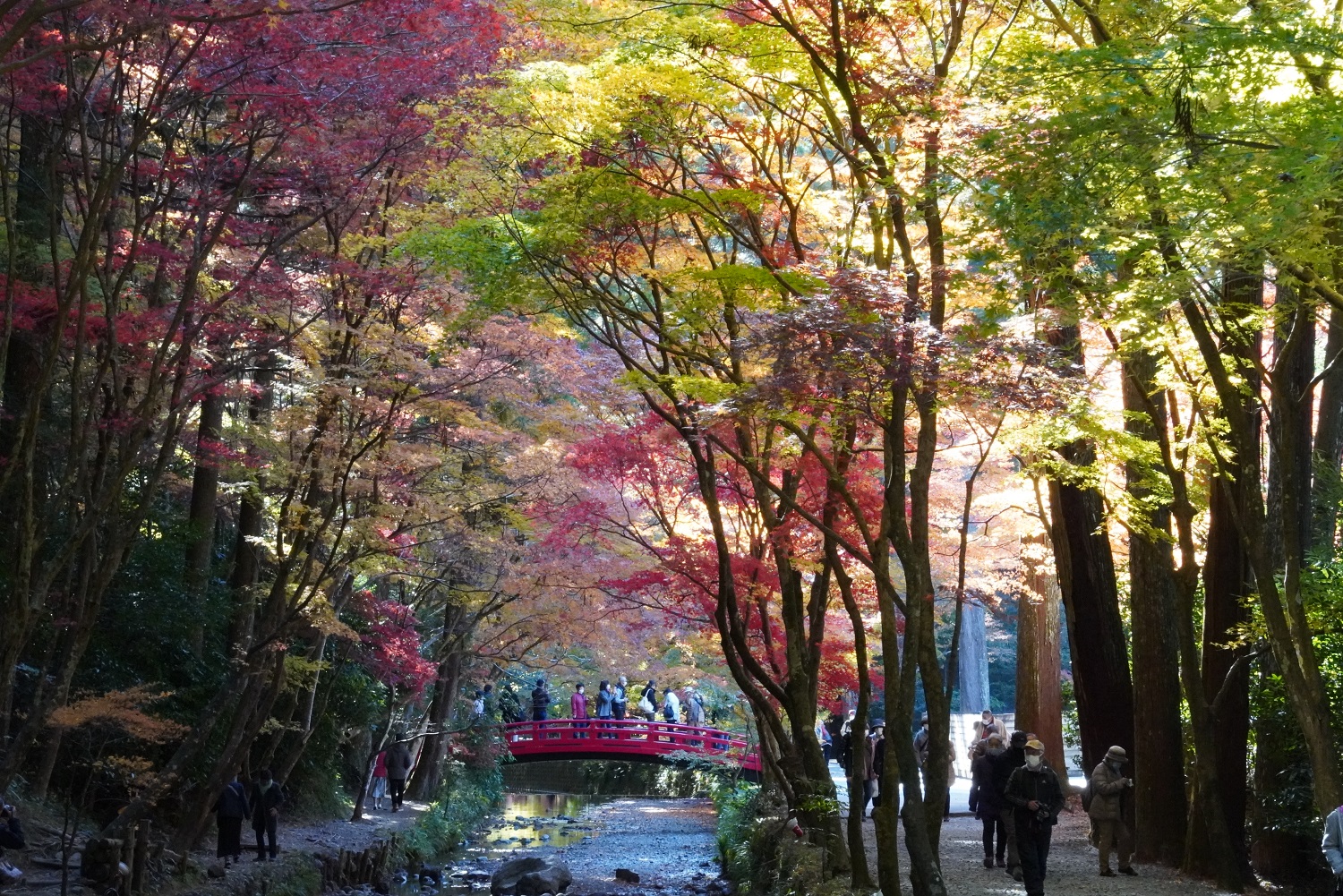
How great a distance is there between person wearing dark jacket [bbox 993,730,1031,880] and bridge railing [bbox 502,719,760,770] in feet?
46.7

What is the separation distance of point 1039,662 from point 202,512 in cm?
1178

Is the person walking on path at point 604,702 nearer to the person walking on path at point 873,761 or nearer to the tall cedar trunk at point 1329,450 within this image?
the person walking on path at point 873,761

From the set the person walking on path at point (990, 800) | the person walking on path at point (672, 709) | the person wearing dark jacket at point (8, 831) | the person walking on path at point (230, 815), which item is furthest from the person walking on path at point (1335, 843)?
the person walking on path at point (672, 709)

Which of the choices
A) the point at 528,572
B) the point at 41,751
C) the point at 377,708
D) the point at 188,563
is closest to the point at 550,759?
the point at 377,708

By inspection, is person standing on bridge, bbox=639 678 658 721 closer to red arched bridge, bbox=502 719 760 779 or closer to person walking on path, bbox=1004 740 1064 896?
red arched bridge, bbox=502 719 760 779

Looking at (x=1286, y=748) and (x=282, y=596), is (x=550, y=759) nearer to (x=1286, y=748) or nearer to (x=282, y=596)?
(x=282, y=596)

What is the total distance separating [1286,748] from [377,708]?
528 inches

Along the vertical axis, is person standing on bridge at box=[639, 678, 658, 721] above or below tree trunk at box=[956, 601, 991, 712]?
below

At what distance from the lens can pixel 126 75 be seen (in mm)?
9133

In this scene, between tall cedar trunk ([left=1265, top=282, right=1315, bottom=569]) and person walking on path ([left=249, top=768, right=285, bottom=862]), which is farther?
person walking on path ([left=249, top=768, right=285, bottom=862])

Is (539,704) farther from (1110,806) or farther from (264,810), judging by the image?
(1110,806)

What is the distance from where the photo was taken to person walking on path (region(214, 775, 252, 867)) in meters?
12.4

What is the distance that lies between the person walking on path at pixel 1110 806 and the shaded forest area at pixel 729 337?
1.78 ft

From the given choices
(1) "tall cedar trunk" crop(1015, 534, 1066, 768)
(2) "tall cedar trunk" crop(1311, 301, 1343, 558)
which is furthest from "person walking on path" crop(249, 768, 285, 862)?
(2) "tall cedar trunk" crop(1311, 301, 1343, 558)
